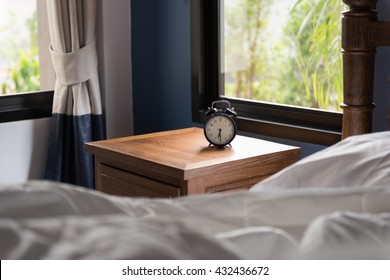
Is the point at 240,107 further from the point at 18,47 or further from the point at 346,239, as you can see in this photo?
the point at 346,239

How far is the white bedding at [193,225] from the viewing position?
2.31ft

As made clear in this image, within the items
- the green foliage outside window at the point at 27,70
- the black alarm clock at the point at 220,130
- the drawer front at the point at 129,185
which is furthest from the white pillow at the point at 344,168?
the green foliage outside window at the point at 27,70

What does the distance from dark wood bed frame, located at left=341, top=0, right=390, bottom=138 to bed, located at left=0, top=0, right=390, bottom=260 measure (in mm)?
1227

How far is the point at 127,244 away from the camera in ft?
2.24

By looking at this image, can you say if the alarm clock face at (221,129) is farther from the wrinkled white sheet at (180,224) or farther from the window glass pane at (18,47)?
the wrinkled white sheet at (180,224)

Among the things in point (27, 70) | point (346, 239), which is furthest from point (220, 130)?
point (346, 239)

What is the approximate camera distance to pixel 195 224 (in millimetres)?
905

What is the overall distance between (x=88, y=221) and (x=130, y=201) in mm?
213

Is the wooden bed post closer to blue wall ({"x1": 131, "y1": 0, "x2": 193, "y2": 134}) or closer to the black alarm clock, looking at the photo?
the black alarm clock

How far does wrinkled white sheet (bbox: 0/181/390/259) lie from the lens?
701 mm

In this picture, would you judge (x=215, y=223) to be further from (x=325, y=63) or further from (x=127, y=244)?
(x=325, y=63)

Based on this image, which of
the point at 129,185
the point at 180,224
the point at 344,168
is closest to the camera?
the point at 180,224

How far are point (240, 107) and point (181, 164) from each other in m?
0.79

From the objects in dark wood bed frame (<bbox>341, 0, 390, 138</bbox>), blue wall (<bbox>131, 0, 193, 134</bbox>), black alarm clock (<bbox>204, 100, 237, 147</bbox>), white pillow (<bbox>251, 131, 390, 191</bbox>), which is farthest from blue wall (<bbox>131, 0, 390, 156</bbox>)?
white pillow (<bbox>251, 131, 390, 191</bbox>)
